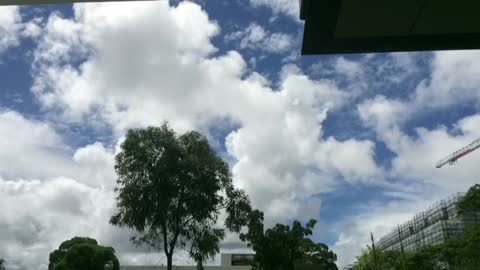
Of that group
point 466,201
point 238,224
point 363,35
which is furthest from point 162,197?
point 363,35

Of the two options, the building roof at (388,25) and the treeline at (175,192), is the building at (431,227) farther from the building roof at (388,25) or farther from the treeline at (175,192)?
the building roof at (388,25)

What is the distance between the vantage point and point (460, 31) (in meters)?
4.34

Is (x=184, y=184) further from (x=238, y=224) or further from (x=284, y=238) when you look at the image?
(x=284, y=238)

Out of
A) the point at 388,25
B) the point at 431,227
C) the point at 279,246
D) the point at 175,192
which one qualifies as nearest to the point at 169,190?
the point at 175,192

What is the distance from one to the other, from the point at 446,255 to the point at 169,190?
2833 cm

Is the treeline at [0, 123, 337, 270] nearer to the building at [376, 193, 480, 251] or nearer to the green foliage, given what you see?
the green foliage

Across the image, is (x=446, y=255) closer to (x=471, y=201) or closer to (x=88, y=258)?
(x=471, y=201)

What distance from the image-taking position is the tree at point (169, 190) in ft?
94.2

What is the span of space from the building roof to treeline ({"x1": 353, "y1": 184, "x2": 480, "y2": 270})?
27.9m

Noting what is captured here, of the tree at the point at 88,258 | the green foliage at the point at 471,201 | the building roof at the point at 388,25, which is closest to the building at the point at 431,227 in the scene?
the tree at the point at 88,258

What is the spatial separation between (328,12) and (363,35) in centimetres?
50

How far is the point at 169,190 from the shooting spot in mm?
28625

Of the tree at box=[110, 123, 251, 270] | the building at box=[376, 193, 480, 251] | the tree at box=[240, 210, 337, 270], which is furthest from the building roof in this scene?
the building at box=[376, 193, 480, 251]

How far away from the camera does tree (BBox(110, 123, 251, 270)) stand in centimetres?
2870
